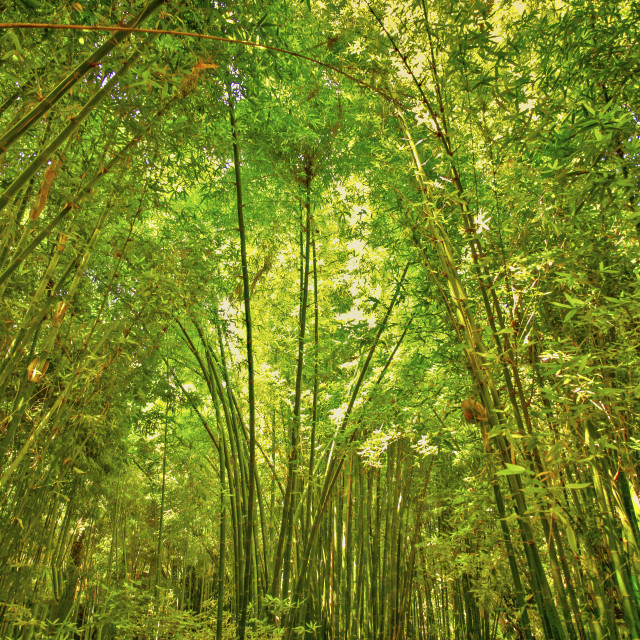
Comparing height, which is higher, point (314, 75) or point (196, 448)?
point (314, 75)

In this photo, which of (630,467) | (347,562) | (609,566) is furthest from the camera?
(347,562)

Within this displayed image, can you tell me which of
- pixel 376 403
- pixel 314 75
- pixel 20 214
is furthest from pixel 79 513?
pixel 314 75

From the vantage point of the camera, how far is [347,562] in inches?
156

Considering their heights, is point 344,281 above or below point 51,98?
above

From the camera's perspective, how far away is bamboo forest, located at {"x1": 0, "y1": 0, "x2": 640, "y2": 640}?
1.49 m

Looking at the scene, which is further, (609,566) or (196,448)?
(196,448)

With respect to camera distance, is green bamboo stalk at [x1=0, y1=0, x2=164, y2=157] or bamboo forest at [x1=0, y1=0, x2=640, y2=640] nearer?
green bamboo stalk at [x1=0, y1=0, x2=164, y2=157]

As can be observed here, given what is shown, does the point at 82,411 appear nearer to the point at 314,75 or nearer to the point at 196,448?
the point at 314,75

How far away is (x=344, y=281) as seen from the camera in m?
4.32

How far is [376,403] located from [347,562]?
1.58m

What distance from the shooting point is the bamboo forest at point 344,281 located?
58.7 inches

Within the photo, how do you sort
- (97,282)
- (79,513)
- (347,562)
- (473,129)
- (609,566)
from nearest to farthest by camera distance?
1. (609,566)
2. (473,129)
3. (97,282)
4. (347,562)
5. (79,513)

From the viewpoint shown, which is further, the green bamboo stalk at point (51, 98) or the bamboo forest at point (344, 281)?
the bamboo forest at point (344, 281)

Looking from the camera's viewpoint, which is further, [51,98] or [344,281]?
[344,281]
